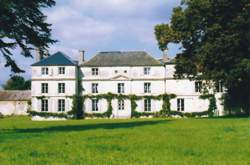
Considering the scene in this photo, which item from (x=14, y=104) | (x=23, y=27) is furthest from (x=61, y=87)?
(x=23, y=27)

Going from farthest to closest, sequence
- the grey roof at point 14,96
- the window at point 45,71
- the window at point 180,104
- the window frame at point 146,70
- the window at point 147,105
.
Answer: the grey roof at point 14,96
the window at point 45,71
the window frame at point 146,70
the window at point 147,105
the window at point 180,104

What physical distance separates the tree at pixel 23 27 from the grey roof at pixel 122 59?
4066cm

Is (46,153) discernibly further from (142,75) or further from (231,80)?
(142,75)

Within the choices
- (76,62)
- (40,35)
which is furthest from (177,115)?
(40,35)

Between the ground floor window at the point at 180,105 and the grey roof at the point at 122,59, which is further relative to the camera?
the grey roof at the point at 122,59

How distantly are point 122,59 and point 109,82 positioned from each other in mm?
3840

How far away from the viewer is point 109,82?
71312mm

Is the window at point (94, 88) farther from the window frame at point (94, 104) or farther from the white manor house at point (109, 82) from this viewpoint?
the window frame at point (94, 104)

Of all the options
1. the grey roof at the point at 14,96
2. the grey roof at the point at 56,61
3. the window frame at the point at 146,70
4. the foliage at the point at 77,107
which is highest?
the grey roof at the point at 56,61

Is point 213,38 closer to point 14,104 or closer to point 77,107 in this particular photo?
point 77,107

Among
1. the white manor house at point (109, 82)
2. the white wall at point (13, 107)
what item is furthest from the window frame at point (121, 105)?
the white wall at point (13, 107)

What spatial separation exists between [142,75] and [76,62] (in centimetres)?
1053

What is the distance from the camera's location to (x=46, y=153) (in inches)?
545

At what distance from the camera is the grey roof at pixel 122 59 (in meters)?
71.2
